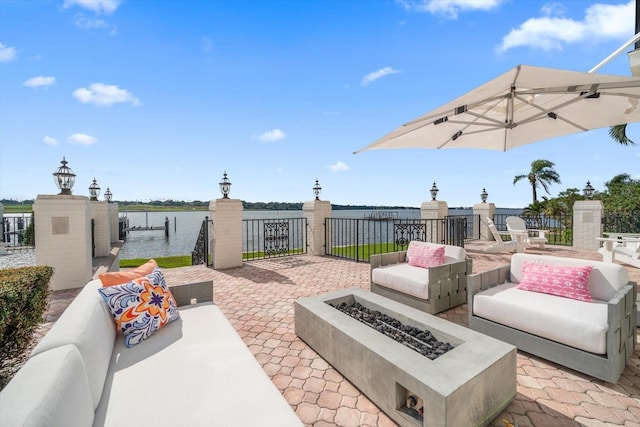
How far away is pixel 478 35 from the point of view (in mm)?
4922

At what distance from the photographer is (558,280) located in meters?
2.85

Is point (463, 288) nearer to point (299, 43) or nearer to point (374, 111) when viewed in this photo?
point (299, 43)

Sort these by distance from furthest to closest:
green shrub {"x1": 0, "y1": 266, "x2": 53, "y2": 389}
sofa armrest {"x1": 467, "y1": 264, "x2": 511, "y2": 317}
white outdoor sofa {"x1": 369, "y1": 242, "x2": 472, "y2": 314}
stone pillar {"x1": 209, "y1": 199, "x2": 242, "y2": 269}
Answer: stone pillar {"x1": 209, "y1": 199, "x2": 242, "y2": 269} < white outdoor sofa {"x1": 369, "y1": 242, "x2": 472, "y2": 314} < sofa armrest {"x1": 467, "y1": 264, "x2": 511, "y2": 317} < green shrub {"x1": 0, "y1": 266, "x2": 53, "y2": 389}

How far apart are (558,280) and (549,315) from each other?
2.05 ft

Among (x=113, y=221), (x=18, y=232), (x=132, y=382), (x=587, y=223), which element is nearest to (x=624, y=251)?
(x=587, y=223)

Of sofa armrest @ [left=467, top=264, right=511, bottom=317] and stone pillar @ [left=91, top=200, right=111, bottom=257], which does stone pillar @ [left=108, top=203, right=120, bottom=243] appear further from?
sofa armrest @ [left=467, top=264, right=511, bottom=317]

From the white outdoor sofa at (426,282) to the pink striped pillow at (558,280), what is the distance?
0.87m

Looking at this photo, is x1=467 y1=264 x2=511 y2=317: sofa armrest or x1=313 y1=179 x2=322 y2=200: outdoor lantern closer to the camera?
x1=467 y1=264 x2=511 y2=317: sofa armrest

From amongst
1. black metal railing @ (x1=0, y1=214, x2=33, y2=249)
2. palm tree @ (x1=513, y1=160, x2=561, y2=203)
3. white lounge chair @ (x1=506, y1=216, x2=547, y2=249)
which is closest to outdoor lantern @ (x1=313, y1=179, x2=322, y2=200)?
white lounge chair @ (x1=506, y1=216, x2=547, y2=249)

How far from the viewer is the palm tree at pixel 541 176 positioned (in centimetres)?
2127

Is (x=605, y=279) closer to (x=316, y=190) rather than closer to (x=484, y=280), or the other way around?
(x=484, y=280)

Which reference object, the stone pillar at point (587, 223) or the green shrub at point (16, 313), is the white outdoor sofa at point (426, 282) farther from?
the stone pillar at point (587, 223)

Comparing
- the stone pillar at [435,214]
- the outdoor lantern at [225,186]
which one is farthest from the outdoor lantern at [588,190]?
the outdoor lantern at [225,186]

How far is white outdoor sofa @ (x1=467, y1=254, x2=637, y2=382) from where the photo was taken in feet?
7.17
